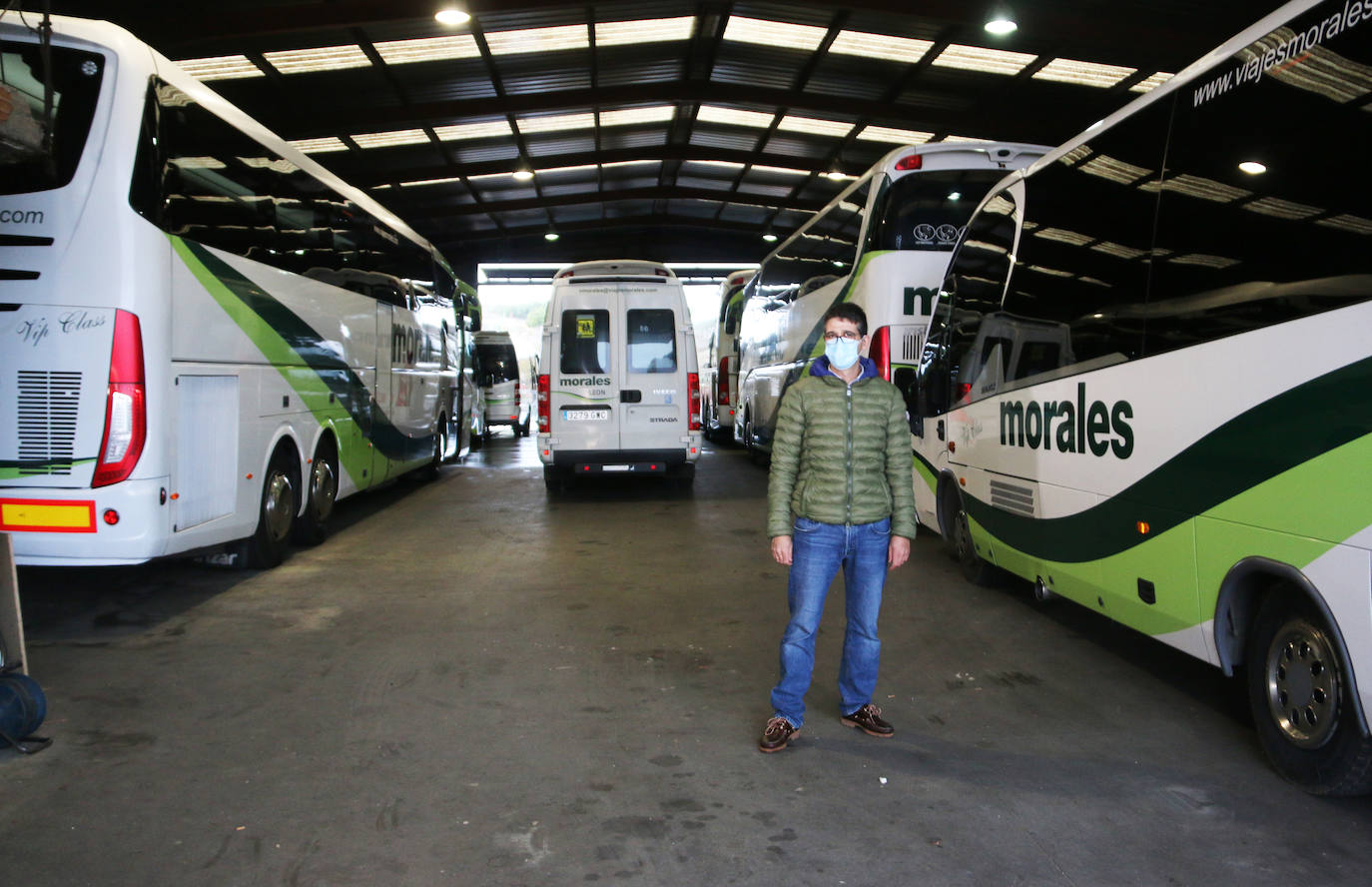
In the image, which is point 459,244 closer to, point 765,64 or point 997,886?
point 765,64

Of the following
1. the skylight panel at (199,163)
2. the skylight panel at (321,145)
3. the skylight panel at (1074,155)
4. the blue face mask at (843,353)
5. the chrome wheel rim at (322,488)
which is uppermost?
the skylight panel at (321,145)

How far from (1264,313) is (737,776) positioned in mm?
2689

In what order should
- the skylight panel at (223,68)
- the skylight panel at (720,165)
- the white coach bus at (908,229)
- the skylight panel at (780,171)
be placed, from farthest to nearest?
the skylight panel at (720,165) → the skylight panel at (780,171) → the skylight panel at (223,68) → the white coach bus at (908,229)

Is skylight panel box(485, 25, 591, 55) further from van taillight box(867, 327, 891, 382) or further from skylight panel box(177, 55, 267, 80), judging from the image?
van taillight box(867, 327, 891, 382)

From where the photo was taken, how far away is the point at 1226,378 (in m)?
4.14

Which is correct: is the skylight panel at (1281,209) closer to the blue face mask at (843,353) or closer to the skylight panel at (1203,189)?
the skylight panel at (1203,189)

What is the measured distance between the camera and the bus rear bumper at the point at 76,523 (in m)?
5.99

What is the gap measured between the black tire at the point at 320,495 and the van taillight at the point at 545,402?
3.39 m

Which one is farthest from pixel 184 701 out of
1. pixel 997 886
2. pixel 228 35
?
pixel 228 35

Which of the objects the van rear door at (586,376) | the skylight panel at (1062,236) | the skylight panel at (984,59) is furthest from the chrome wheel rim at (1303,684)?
the skylight panel at (984,59)

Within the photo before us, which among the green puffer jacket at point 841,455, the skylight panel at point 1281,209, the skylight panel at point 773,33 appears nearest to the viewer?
the skylight panel at point 1281,209

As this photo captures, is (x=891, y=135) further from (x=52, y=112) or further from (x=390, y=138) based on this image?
(x=52, y=112)

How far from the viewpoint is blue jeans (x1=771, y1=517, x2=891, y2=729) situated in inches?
171

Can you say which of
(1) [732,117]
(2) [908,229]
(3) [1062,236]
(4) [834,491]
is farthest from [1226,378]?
(1) [732,117]
